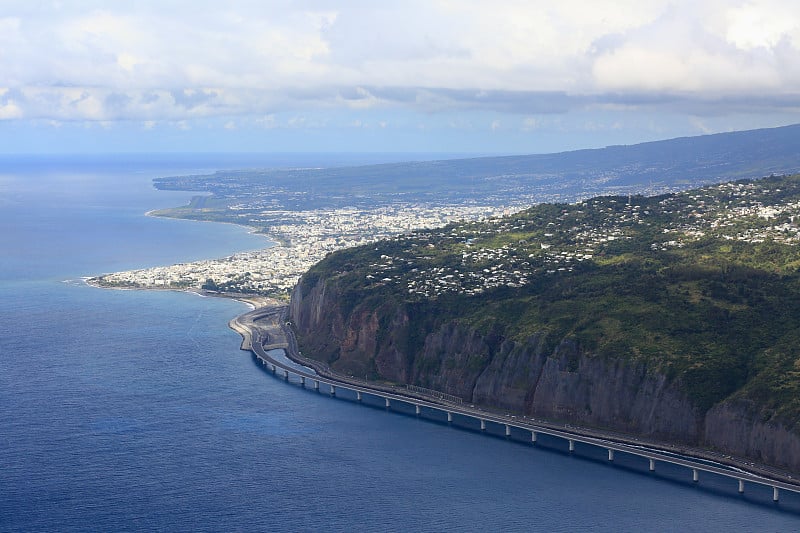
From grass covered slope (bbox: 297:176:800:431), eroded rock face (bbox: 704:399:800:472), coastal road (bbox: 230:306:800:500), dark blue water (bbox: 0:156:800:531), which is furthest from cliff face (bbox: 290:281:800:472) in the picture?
dark blue water (bbox: 0:156:800:531)

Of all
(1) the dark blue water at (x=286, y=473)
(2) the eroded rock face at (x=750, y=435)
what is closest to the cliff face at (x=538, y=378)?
(2) the eroded rock face at (x=750, y=435)

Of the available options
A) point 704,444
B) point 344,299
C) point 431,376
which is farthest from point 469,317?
point 704,444

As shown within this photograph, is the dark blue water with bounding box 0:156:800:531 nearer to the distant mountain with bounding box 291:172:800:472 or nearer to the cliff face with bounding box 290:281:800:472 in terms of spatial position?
the cliff face with bounding box 290:281:800:472

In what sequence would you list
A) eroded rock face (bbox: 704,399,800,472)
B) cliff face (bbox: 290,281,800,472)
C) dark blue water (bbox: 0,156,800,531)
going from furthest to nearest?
cliff face (bbox: 290,281,800,472) < eroded rock face (bbox: 704,399,800,472) < dark blue water (bbox: 0,156,800,531)

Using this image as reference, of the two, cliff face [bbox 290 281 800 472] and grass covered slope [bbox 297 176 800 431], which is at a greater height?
grass covered slope [bbox 297 176 800 431]

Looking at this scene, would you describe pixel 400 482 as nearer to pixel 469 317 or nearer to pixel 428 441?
pixel 428 441

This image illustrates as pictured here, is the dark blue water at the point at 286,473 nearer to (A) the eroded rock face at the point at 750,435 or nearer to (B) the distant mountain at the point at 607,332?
(A) the eroded rock face at the point at 750,435
